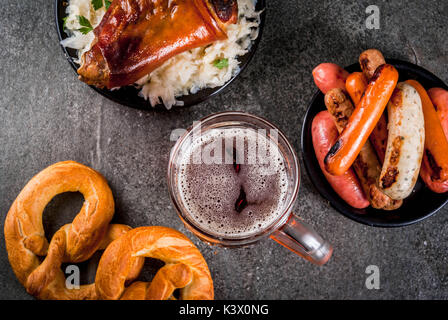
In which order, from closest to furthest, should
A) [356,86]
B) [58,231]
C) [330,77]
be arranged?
[356,86] < [330,77] < [58,231]

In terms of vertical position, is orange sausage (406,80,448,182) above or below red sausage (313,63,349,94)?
below

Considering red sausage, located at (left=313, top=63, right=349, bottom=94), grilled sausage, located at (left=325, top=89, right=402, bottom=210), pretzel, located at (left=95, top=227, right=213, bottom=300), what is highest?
red sausage, located at (left=313, top=63, right=349, bottom=94)

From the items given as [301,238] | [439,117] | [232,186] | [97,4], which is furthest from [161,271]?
[439,117]

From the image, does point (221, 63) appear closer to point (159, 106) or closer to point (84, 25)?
point (159, 106)

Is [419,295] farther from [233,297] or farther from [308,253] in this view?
[233,297]

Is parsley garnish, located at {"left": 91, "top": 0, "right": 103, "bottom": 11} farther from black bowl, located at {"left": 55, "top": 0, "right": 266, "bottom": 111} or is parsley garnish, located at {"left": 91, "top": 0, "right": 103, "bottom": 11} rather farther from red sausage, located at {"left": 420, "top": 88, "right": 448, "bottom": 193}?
red sausage, located at {"left": 420, "top": 88, "right": 448, "bottom": 193}

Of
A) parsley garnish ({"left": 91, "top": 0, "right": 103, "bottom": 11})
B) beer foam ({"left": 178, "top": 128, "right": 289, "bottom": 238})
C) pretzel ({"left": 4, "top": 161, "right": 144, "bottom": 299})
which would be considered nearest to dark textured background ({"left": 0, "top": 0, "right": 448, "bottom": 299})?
pretzel ({"left": 4, "top": 161, "right": 144, "bottom": 299})

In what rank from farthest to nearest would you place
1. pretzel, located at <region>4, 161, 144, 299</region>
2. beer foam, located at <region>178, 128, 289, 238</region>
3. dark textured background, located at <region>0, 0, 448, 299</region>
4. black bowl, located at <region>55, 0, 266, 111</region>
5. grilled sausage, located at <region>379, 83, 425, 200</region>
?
dark textured background, located at <region>0, 0, 448, 299</region> → pretzel, located at <region>4, 161, 144, 299</region> → black bowl, located at <region>55, 0, 266, 111</region> → beer foam, located at <region>178, 128, 289, 238</region> → grilled sausage, located at <region>379, 83, 425, 200</region>

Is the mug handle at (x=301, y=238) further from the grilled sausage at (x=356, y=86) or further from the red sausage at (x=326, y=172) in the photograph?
the grilled sausage at (x=356, y=86)
